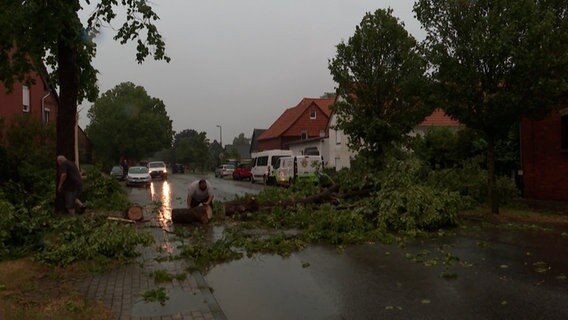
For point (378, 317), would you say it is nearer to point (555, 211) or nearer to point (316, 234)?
point (316, 234)

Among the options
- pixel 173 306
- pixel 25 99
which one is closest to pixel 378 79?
pixel 173 306

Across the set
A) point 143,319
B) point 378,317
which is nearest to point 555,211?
point 378,317

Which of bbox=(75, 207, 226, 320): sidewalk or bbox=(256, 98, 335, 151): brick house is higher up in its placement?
Result: bbox=(256, 98, 335, 151): brick house

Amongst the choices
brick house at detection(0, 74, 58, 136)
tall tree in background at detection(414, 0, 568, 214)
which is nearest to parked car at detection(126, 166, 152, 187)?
brick house at detection(0, 74, 58, 136)

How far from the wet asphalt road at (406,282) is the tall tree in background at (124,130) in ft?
225

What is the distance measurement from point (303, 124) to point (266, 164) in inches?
975

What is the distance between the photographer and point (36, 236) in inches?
375

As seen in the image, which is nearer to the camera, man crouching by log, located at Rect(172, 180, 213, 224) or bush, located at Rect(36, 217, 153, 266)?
bush, located at Rect(36, 217, 153, 266)

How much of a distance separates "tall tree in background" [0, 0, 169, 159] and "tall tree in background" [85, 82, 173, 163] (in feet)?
197

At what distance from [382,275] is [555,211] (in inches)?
416

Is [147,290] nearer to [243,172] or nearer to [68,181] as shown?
[68,181]

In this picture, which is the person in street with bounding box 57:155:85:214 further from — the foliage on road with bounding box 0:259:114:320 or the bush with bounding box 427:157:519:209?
the bush with bounding box 427:157:519:209

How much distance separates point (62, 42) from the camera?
13672 mm

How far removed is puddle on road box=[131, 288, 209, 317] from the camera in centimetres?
589
